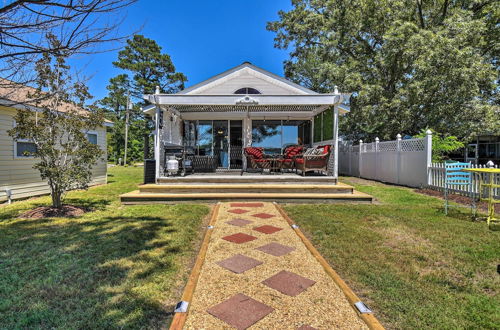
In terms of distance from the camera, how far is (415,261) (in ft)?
10.2

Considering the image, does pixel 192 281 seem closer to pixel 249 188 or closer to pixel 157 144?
pixel 249 188

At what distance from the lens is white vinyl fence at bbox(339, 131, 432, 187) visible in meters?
8.70

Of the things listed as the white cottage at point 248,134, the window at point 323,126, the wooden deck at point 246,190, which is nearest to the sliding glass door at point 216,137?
the white cottage at point 248,134

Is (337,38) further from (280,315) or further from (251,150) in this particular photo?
(280,315)

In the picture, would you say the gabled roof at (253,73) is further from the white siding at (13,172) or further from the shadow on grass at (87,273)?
the shadow on grass at (87,273)

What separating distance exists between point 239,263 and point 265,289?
25.8 inches

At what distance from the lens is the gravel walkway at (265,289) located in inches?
77.7

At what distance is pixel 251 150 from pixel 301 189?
240 centimetres

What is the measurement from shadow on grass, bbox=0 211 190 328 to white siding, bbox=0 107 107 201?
358 cm

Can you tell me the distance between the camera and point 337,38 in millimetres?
15602

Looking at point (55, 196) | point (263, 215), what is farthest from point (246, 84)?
point (55, 196)

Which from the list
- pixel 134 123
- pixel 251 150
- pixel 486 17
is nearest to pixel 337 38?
pixel 486 17

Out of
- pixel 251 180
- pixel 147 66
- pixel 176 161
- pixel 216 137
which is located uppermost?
pixel 147 66

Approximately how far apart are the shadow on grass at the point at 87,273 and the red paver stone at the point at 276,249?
107 cm
